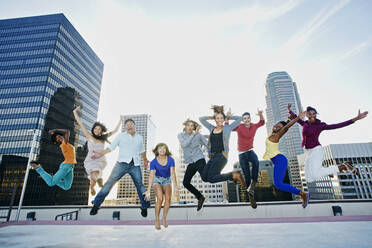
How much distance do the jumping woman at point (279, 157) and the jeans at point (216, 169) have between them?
1687 mm

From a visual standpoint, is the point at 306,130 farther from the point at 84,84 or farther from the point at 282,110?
the point at 282,110

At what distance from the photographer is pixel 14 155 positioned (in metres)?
65.6

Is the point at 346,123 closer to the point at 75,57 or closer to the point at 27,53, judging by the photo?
the point at 75,57

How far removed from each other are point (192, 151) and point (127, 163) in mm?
2474

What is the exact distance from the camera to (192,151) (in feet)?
22.5

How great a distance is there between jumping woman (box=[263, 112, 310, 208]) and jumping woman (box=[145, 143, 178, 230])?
11.7ft

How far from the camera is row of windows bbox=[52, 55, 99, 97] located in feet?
244

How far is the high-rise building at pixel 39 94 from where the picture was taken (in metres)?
66.6

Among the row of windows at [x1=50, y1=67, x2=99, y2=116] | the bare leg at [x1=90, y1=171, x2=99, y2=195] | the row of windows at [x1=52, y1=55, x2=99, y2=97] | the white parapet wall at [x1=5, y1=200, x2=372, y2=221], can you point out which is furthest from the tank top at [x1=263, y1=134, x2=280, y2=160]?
the row of windows at [x1=52, y1=55, x2=99, y2=97]

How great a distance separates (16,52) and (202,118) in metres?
105

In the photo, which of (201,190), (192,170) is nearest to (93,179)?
(192,170)

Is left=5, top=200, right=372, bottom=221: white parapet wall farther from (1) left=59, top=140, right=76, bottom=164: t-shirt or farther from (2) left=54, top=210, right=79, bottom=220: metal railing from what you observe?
(1) left=59, top=140, right=76, bottom=164: t-shirt

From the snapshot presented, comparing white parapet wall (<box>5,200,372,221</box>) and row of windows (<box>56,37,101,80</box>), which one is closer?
white parapet wall (<box>5,200,372,221</box>)

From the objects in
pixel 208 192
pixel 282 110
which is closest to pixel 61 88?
pixel 208 192
